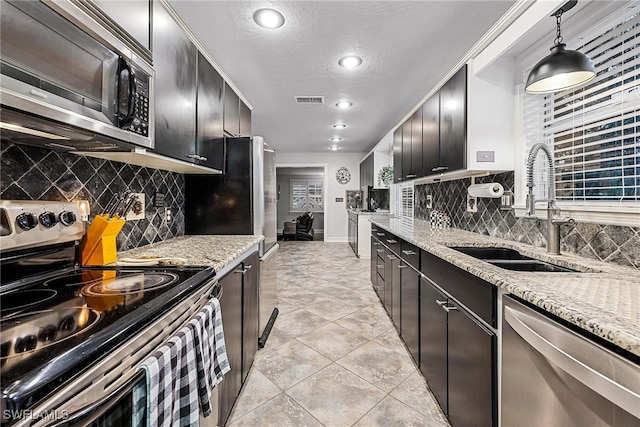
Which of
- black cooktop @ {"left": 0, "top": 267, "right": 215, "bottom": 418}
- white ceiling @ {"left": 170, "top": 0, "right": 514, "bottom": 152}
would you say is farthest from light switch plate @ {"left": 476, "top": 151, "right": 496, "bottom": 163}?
black cooktop @ {"left": 0, "top": 267, "right": 215, "bottom": 418}

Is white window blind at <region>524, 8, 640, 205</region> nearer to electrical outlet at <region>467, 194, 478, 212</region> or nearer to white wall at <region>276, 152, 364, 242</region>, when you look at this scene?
electrical outlet at <region>467, 194, 478, 212</region>

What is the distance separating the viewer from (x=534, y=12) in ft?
5.02

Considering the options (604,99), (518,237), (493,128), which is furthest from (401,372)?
(604,99)

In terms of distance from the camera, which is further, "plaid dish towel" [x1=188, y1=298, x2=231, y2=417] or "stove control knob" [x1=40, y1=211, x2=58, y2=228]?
"stove control knob" [x1=40, y1=211, x2=58, y2=228]

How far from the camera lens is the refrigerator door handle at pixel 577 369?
0.61 metres

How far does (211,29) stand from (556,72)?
2.11 meters

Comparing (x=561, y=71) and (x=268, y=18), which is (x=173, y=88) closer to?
(x=268, y=18)

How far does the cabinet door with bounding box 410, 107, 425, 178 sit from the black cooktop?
2.39m

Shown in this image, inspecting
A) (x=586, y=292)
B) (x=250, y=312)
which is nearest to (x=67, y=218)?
(x=250, y=312)

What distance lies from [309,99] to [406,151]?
1359mm

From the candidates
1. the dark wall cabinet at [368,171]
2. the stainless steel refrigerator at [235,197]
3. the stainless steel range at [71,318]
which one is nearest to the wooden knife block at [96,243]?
the stainless steel range at [71,318]

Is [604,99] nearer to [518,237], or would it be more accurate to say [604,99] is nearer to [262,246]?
[518,237]

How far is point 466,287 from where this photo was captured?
1.33 meters

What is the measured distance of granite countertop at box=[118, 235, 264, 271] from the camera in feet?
4.75
